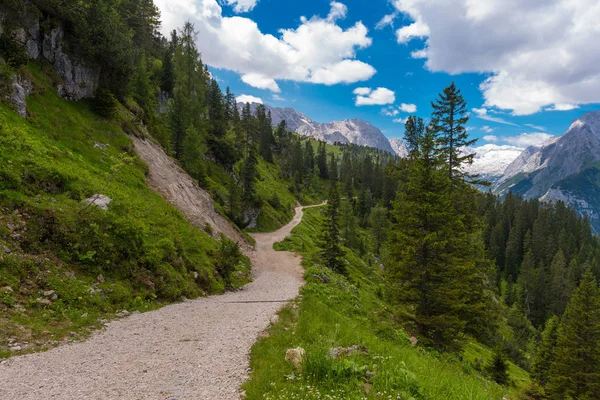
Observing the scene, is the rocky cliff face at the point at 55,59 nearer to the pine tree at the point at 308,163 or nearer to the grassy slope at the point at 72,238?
the grassy slope at the point at 72,238


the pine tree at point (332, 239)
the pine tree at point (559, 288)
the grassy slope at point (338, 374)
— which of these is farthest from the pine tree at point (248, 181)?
the pine tree at point (559, 288)

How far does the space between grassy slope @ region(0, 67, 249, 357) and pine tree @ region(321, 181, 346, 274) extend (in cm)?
1348

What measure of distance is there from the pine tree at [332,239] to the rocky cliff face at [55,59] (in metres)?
27.3

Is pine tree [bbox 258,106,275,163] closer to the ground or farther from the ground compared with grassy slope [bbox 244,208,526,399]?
farther from the ground

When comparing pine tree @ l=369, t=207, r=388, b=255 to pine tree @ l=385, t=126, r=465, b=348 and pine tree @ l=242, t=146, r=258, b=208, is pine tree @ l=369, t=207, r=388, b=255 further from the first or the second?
pine tree @ l=385, t=126, r=465, b=348

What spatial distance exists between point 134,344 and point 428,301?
16.5m

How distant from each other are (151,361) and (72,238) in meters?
8.79

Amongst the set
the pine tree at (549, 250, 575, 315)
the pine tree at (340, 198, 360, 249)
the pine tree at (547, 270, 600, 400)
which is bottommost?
the pine tree at (549, 250, 575, 315)

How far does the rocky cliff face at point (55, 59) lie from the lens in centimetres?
2122

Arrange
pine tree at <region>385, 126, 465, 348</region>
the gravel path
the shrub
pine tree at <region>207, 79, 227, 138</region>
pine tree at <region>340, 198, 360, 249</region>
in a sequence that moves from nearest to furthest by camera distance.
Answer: the gravel path < pine tree at <region>385, 126, 465, 348</region> < the shrub < pine tree at <region>340, 198, 360, 249</region> < pine tree at <region>207, 79, 227, 138</region>

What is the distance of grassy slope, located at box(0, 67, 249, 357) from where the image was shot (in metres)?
11.0

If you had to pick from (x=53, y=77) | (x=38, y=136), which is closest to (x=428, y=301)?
(x=38, y=136)

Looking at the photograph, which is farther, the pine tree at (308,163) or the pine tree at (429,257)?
the pine tree at (308,163)

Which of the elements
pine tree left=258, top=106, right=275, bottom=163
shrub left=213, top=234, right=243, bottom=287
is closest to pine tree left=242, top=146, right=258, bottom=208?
shrub left=213, top=234, right=243, bottom=287
